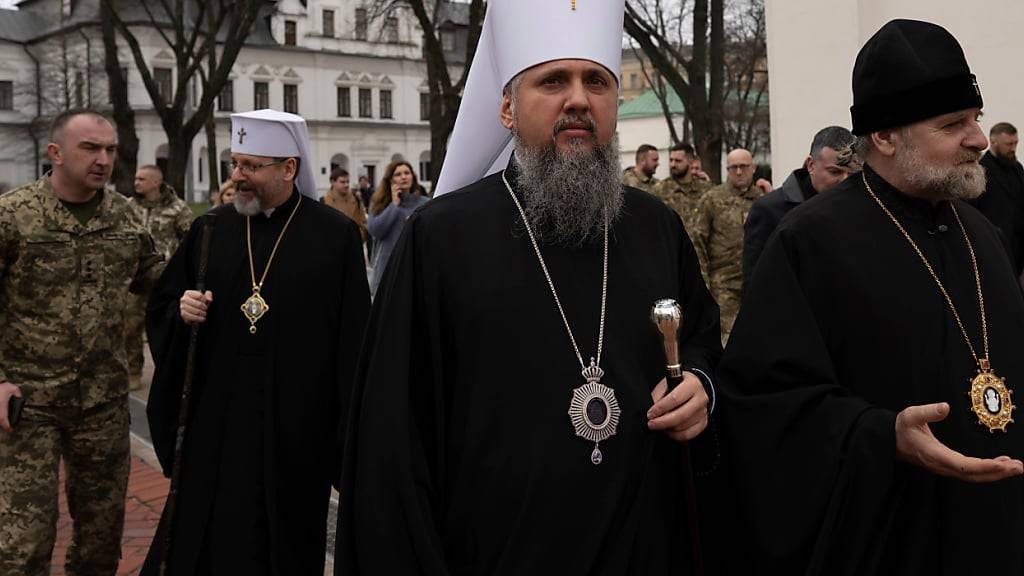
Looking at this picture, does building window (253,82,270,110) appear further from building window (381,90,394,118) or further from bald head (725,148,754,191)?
bald head (725,148,754,191)

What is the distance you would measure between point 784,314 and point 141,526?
4.20 m

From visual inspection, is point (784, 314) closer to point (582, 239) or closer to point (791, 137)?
point (582, 239)

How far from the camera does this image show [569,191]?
8.32 feet

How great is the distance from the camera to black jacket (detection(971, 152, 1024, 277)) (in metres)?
7.59

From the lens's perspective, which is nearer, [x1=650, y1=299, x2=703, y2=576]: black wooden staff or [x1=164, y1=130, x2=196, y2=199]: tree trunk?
[x1=650, y1=299, x2=703, y2=576]: black wooden staff

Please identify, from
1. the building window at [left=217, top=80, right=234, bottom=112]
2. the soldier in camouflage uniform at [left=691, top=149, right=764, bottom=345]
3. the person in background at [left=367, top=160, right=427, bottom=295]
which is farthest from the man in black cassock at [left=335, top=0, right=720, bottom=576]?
the building window at [left=217, top=80, right=234, bottom=112]

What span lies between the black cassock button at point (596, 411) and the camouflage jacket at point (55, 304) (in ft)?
9.07

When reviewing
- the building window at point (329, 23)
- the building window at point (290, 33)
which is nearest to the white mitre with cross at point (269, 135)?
the building window at point (290, 33)

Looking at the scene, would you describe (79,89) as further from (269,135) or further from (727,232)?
(269,135)

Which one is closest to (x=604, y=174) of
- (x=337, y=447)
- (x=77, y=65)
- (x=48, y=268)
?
(x=337, y=447)

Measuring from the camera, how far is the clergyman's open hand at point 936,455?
2.26m

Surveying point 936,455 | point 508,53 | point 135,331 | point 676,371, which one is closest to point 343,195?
point 135,331

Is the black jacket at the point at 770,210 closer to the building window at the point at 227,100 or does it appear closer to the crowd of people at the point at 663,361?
the crowd of people at the point at 663,361

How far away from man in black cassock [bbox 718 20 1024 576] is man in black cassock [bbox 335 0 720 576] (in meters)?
0.22
